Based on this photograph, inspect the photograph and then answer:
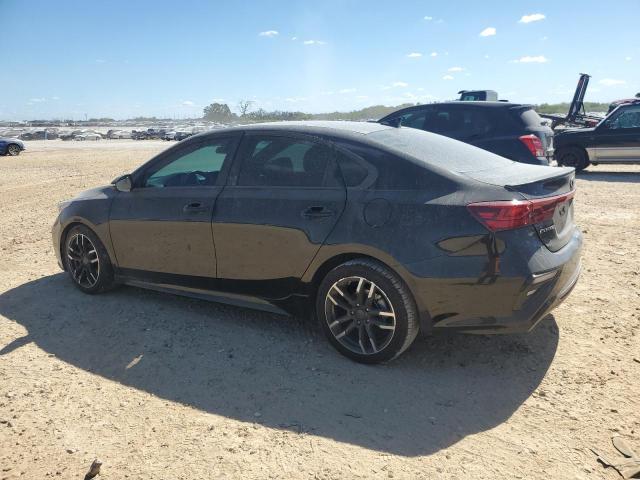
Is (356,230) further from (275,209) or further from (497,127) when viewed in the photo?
(497,127)

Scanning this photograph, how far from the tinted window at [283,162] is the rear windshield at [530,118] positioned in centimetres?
603

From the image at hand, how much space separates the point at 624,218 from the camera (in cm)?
766

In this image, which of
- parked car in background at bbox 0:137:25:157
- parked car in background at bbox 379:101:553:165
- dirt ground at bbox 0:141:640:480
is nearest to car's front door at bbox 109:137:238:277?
dirt ground at bbox 0:141:640:480

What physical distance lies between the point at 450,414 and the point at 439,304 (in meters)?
0.65

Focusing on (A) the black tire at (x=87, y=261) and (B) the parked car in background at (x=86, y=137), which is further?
(B) the parked car in background at (x=86, y=137)

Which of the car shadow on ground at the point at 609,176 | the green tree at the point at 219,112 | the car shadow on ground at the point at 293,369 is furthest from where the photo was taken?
the green tree at the point at 219,112

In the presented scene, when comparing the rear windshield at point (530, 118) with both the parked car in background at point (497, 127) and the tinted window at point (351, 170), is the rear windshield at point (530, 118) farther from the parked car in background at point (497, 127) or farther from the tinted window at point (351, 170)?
the tinted window at point (351, 170)

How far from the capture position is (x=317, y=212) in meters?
3.58

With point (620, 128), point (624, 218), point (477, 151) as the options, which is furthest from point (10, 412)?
point (620, 128)

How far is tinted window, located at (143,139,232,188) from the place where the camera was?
4.20 meters

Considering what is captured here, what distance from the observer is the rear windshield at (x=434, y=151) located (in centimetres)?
347

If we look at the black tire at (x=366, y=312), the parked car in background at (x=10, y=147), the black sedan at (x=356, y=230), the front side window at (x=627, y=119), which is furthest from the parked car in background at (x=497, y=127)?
the parked car in background at (x=10, y=147)

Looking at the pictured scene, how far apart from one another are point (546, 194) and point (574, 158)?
468 inches

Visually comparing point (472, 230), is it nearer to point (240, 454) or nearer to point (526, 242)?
point (526, 242)
